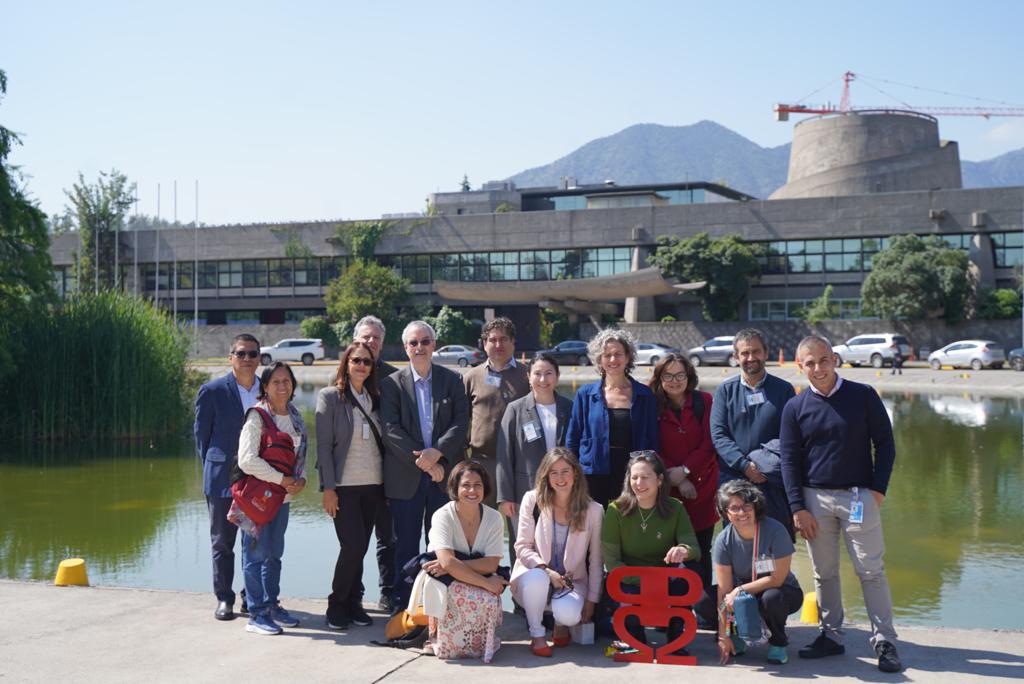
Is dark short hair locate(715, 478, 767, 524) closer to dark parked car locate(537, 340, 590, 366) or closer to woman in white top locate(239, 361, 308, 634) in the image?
woman in white top locate(239, 361, 308, 634)

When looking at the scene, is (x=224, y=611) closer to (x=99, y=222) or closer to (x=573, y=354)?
(x=573, y=354)

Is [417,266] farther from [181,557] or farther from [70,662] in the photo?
[70,662]

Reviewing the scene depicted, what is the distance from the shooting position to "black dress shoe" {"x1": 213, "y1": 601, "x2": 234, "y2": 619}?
6.08 meters

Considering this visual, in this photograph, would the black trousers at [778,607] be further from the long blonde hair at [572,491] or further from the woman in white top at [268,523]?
the woman in white top at [268,523]

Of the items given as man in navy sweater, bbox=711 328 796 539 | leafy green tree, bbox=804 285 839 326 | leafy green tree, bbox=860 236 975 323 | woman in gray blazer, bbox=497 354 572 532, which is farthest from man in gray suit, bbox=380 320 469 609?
leafy green tree, bbox=804 285 839 326

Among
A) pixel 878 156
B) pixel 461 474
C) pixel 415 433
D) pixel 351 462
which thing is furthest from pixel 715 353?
pixel 461 474

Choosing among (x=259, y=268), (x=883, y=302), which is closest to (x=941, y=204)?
(x=883, y=302)

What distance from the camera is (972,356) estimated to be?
110 feet

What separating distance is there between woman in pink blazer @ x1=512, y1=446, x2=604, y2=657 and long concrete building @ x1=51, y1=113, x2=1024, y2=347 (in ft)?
125

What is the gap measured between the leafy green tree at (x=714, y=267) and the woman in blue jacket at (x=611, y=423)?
39.5 metres

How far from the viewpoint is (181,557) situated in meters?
9.38

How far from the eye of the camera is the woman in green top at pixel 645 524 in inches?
220

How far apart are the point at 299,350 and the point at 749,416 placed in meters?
40.0

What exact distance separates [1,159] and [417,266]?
36.2m
